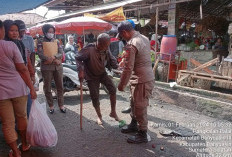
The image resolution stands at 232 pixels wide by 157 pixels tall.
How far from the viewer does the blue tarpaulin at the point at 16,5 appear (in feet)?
12.9

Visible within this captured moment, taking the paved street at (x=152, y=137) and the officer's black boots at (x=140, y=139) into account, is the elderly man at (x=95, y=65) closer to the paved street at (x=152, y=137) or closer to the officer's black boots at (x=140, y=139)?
the paved street at (x=152, y=137)

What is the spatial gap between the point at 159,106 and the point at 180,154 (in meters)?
2.34

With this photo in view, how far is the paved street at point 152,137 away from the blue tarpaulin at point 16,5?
7.90 feet

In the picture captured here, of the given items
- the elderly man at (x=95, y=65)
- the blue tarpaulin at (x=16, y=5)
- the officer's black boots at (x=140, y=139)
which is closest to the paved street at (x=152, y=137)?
the officer's black boots at (x=140, y=139)

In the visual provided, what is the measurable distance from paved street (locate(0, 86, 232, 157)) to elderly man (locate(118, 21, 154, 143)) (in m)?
0.33

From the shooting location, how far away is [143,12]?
1201cm

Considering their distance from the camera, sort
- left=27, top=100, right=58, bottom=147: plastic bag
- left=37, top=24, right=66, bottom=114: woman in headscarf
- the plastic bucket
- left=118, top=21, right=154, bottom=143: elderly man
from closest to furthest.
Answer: left=27, top=100, right=58, bottom=147: plastic bag, left=118, top=21, right=154, bottom=143: elderly man, left=37, top=24, right=66, bottom=114: woman in headscarf, the plastic bucket

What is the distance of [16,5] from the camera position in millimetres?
4125

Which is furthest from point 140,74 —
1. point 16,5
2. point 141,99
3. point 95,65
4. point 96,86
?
point 16,5

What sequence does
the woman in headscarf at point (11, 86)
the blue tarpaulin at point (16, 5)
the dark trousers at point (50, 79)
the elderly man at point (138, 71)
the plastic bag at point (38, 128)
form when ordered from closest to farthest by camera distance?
the woman in headscarf at point (11, 86) → the plastic bag at point (38, 128) → the elderly man at point (138, 71) → the blue tarpaulin at point (16, 5) → the dark trousers at point (50, 79)

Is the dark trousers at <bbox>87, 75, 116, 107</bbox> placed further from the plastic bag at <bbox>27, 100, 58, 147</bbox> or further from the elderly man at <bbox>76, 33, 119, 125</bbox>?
the plastic bag at <bbox>27, 100, 58, 147</bbox>

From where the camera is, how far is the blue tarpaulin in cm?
394

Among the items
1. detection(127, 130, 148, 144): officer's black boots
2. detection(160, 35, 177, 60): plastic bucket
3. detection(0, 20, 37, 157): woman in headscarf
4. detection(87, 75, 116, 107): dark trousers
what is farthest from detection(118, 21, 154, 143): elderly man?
detection(160, 35, 177, 60): plastic bucket

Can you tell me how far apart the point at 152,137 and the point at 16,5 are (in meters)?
3.65
